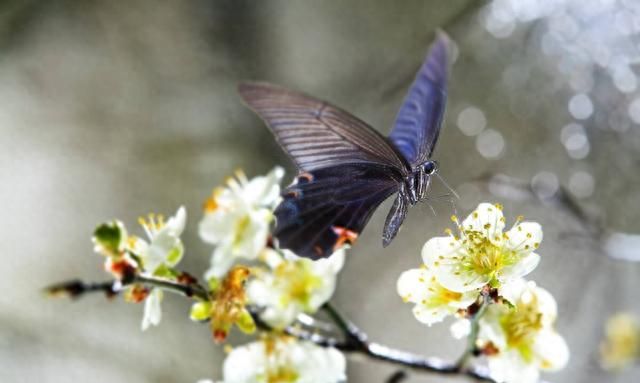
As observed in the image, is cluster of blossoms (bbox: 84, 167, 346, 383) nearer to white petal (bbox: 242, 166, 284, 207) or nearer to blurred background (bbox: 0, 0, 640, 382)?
white petal (bbox: 242, 166, 284, 207)

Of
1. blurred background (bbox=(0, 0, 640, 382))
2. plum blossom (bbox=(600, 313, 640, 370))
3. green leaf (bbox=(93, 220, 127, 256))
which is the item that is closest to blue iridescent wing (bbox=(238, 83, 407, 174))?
green leaf (bbox=(93, 220, 127, 256))

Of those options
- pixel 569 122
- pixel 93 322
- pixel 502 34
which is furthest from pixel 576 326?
pixel 93 322

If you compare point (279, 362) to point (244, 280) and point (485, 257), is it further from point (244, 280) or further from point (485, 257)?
point (485, 257)

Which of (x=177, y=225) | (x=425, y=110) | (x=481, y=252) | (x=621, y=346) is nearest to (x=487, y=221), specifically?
(x=481, y=252)

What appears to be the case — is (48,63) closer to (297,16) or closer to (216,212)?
(297,16)

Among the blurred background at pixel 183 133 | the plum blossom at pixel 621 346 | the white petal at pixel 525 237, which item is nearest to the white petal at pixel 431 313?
the white petal at pixel 525 237
